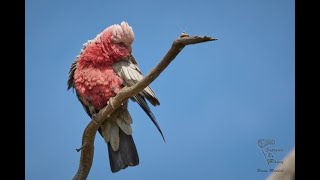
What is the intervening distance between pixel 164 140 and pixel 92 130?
304 millimetres

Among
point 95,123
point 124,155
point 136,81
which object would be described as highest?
point 136,81

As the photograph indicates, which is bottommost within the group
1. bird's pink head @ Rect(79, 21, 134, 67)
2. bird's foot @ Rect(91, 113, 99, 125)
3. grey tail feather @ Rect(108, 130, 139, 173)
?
grey tail feather @ Rect(108, 130, 139, 173)

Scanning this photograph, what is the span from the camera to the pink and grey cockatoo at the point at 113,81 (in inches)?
82.3

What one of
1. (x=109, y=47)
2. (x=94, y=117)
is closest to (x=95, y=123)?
(x=94, y=117)

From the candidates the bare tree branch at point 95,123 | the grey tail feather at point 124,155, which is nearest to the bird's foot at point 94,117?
the bare tree branch at point 95,123

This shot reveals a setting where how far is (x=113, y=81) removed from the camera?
209 cm

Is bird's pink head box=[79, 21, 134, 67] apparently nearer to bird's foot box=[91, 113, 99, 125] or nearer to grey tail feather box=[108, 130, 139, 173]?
bird's foot box=[91, 113, 99, 125]

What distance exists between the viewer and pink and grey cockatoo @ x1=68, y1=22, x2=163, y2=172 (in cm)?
209

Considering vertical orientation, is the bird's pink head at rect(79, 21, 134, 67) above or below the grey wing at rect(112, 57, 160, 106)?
above

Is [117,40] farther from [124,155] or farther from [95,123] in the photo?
[124,155]

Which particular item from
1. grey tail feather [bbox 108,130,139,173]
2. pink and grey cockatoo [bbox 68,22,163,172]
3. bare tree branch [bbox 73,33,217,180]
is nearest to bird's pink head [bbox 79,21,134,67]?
pink and grey cockatoo [bbox 68,22,163,172]

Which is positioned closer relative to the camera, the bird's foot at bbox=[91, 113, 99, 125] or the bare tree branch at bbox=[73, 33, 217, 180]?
the bare tree branch at bbox=[73, 33, 217, 180]

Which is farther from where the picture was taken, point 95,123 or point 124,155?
point 124,155

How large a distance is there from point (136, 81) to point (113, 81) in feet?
0.33
